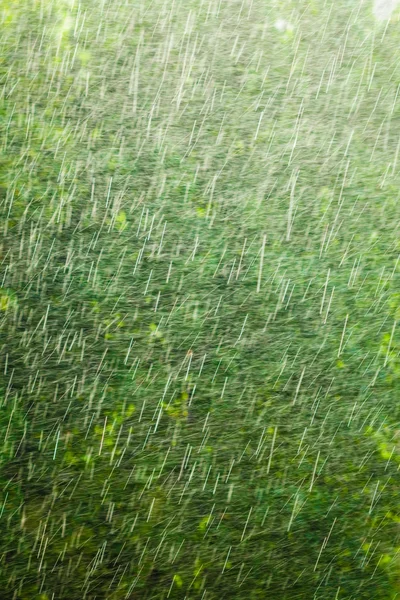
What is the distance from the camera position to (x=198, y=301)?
3.76 m

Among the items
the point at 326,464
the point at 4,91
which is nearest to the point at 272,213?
the point at 326,464

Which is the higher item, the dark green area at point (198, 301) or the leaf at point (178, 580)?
the dark green area at point (198, 301)

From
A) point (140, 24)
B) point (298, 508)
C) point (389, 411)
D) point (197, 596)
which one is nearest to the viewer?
point (197, 596)

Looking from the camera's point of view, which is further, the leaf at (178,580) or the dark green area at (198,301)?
the dark green area at (198,301)

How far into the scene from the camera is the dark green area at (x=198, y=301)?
3.16m

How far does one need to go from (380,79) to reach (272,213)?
1689 mm

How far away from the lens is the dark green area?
10.4 feet

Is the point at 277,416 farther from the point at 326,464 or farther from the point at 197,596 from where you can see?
the point at 197,596

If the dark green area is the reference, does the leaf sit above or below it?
below

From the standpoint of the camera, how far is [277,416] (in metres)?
3.54

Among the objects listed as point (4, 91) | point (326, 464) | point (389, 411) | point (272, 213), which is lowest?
point (326, 464)

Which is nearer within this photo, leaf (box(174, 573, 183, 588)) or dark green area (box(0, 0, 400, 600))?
leaf (box(174, 573, 183, 588))

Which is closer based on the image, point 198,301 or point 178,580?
point 178,580

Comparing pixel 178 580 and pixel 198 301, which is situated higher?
pixel 198 301
